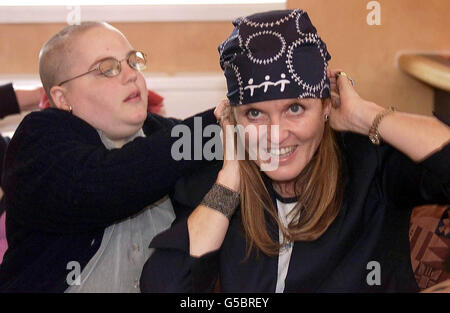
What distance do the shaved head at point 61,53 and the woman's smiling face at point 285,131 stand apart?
0.55 metres

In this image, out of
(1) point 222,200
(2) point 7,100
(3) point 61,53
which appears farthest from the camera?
(2) point 7,100

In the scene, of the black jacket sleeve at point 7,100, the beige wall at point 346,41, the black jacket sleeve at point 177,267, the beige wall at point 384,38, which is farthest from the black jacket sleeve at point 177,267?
the beige wall at point 384,38

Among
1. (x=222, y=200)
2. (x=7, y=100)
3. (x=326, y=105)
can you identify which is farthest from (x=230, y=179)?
(x=7, y=100)

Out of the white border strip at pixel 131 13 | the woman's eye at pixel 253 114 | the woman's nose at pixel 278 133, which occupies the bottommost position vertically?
the woman's nose at pixel 278 133

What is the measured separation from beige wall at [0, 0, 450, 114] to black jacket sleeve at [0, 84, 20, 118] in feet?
1.05

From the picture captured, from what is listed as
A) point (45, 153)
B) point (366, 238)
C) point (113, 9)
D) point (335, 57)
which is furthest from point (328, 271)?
point (113, 9)

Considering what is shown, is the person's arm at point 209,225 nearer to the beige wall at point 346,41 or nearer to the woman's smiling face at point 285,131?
the woman's smiling face at point 285,131

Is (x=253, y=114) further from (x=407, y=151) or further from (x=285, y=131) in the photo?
(x=407, y=151)

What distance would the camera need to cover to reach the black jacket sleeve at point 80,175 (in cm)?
151

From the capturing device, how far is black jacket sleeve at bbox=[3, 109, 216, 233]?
151cm

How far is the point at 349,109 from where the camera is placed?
4.88 feet

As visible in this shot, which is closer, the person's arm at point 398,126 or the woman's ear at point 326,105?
the person's arm at point 398,126

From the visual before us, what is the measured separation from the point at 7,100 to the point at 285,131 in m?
1.36

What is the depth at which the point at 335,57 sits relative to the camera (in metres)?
2.66
